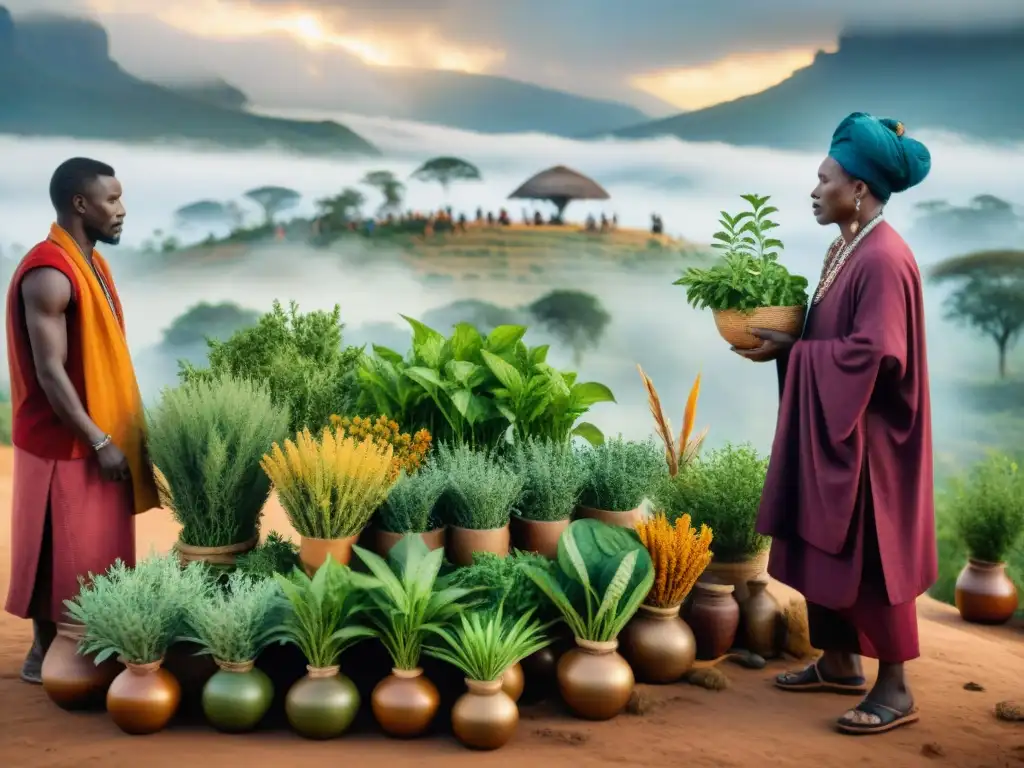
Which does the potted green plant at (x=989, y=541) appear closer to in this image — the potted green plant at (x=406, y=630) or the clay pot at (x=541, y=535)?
the clay pot at (x=541, y=535)

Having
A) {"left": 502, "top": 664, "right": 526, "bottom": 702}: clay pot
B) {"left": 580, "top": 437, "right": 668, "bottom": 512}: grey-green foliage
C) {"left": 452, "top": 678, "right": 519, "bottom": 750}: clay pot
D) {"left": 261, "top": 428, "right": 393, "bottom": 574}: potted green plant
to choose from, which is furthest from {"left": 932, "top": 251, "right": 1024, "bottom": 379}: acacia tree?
{"left": 452, "top": 678, "right": 519, "bottom": 750}: clay pot

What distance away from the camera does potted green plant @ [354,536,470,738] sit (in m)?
4.08

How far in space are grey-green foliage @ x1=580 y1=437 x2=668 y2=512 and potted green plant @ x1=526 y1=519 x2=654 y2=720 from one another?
61 centimetres

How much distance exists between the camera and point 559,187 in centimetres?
1683

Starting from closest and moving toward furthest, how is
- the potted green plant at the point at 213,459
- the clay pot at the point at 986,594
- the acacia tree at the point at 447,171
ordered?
1. the potted green plant at the point at 213,459
2. the clay pot at the point at 986,594
3. the acacia tree at the point at 447,171

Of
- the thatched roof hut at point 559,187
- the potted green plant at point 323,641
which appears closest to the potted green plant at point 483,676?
the potted green plant at point 323,641

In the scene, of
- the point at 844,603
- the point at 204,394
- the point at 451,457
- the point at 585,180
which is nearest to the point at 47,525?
the point at 204,394

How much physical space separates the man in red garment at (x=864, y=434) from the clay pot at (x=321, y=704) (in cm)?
188

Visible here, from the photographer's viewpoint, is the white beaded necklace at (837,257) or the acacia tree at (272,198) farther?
the acacia tree at (272,198)

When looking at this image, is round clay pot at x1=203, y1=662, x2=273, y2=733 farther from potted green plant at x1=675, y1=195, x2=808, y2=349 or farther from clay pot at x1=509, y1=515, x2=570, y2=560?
potted green plant at x1=675, y1=195, x2=808, y2=349

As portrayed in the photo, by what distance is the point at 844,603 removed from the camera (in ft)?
13.9

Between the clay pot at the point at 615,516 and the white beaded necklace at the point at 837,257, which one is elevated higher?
the white beaded necklace at the point at 837,257

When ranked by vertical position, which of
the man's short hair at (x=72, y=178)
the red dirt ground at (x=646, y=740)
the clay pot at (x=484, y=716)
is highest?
the man's short hair at (x=72, y=178)

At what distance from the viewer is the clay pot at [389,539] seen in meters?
4.65
